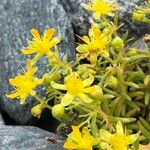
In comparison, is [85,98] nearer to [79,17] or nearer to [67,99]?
[67,99]

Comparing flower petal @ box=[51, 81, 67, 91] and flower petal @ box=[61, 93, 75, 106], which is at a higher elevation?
flower petal @ box=[51, 81, 67, 91]

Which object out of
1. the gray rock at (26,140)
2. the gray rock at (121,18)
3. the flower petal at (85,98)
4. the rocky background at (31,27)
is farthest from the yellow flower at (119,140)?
the gray rock at (121,18)

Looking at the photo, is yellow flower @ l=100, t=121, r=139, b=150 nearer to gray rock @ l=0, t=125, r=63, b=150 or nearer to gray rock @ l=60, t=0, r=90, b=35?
gray rock @ l=0, t=125, r=63, b=150

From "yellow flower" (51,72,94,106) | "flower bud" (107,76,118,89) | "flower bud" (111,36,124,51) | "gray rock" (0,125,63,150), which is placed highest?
"flower bud" (111,36,124,51)

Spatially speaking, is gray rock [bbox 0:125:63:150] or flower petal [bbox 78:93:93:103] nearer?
flower petal [bbox 78:93:93:103]

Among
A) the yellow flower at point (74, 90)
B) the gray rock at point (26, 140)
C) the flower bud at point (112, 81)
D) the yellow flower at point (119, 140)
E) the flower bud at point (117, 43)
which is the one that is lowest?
the gray rock at point (26, 140)

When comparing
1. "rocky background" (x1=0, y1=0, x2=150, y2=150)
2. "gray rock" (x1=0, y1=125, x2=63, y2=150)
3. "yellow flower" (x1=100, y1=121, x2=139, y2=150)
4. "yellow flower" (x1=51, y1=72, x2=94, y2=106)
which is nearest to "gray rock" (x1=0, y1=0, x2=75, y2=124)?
"rocky background" (x1=0, y1=0, x2=150, y2=150)

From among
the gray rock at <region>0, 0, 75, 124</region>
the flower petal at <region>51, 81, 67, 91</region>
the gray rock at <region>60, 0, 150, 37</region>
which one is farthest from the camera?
the gray rock at <region>60, 0, 150, 37</region>

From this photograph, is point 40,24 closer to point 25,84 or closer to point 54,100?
point 54,100

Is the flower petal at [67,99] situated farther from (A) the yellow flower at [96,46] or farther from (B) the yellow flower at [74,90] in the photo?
(A) the yellow flower at [96,46]
